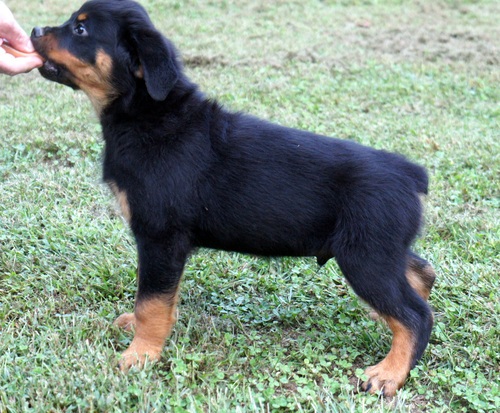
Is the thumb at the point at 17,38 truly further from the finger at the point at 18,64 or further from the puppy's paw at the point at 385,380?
the puppy's paw at the point at 385,380

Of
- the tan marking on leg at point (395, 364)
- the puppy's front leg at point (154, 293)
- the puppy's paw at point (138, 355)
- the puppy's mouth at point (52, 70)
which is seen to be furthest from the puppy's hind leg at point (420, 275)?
the puppy's mouth at point (52, 70)

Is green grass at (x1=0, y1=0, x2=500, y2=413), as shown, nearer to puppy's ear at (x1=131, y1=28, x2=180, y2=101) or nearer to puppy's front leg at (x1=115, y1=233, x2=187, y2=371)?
puppy's front leg at (x1=115, y1=233, x2=187, y2=371)

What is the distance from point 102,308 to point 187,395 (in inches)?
38.9

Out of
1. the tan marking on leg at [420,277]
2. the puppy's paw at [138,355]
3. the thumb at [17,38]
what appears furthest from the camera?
the thumb at [17,38]

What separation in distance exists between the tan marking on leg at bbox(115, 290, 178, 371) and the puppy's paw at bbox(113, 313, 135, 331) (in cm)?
28

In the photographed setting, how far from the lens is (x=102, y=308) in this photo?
12.1 ft

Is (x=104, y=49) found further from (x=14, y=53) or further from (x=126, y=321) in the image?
(x=126, y=321)

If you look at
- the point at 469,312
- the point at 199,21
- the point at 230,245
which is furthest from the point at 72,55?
the point at 199,21

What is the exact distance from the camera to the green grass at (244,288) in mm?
3002

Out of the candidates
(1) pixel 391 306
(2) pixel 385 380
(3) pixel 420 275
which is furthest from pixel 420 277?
(2) pixel 385 380

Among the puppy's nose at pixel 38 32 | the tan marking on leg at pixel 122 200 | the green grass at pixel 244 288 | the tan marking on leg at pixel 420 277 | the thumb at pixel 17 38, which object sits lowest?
the green grass at pixel 244 288

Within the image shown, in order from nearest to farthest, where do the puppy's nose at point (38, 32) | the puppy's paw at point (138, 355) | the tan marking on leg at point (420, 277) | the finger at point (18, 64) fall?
1. the puppy's paw at point (138, 355)
2. the puppy's nose at point (38, 32)
3. the finger at point (18, 64)
4. the tan marking on leg at point (420, 277)

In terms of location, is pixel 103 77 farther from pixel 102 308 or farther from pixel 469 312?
pixel 469 312

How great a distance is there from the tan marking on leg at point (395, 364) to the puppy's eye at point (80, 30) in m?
2.07
